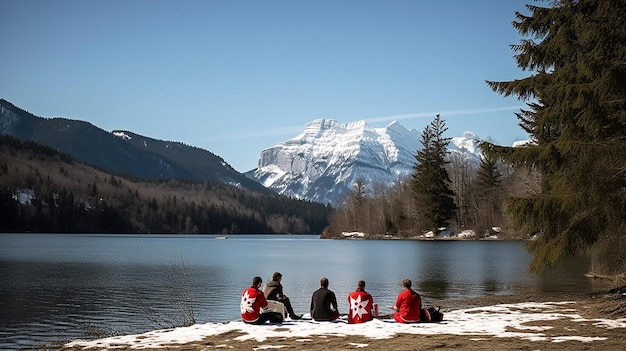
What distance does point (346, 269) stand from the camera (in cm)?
4672

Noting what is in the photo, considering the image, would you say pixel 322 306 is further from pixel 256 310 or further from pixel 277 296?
pixel 256 310

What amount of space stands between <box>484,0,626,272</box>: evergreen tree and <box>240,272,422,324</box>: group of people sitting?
4.26 m

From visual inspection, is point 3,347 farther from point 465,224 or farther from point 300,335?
point 465,224

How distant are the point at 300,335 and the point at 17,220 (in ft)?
603

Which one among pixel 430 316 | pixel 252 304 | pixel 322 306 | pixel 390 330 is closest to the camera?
pixel 390 330

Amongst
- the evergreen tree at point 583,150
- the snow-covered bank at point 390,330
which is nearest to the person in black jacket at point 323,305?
the snow-covered bank at point 390,330

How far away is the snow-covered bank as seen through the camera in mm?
14078

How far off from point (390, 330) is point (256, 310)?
3781 millimetres

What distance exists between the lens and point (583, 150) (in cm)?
1623

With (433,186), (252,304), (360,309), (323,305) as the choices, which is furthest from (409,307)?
(433,186)

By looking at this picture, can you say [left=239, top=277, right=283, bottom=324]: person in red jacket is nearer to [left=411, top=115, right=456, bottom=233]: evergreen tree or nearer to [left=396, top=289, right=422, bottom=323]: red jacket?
[left=396, top=289, right=422, bottom=323]: red jacket

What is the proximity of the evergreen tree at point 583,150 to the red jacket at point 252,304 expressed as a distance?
783cm

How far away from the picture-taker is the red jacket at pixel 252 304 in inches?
647

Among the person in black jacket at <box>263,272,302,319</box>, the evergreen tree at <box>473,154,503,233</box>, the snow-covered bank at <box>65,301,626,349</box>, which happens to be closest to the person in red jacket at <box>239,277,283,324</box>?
the snow-covered bank at <box>65,301,626,349</box>
